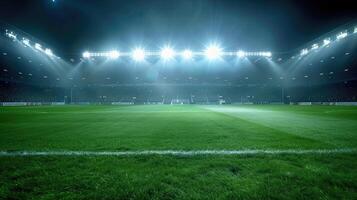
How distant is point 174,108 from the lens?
3019 cm

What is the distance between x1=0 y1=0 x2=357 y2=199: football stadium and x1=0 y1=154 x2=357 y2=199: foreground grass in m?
0.02

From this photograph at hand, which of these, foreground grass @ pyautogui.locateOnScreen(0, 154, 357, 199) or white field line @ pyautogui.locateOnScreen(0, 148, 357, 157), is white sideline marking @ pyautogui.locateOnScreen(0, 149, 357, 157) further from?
foreground grass @ pyautogui.locateOnScreen(0, 154, 357, 199)

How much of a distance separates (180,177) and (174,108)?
1073 inches

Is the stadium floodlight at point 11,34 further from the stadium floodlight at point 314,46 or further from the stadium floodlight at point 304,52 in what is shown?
the stadium floodlight at point 304,52

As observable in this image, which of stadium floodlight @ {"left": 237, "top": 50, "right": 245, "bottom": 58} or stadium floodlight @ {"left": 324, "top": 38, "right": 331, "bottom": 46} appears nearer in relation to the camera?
stadium floodlight @ {"left": 324, "top": 38, "right": 331, "bottom": 46}

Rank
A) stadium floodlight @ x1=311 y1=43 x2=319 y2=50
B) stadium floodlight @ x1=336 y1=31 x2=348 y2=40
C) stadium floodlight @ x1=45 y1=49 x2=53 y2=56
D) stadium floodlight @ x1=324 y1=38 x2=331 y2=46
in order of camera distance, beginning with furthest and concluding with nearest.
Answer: stadium floodlight @ x1=45 y1=49 x2=53 y2=56, stadium floodlight @ x1=311 y1=43 x2=319 y2=50, stadium floodlight @ x1=324 y1=38 x2=331 y2=46, stadium floodlight @ x1=336 y1=31 x2=348 y2=40

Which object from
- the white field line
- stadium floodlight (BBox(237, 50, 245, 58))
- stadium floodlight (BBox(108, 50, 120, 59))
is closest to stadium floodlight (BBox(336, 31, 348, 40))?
stadium floodlight (BBox(237, 50, 245, 58))

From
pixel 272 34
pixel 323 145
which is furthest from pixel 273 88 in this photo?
pixel 323 145

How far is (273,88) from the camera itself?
62.2 metres

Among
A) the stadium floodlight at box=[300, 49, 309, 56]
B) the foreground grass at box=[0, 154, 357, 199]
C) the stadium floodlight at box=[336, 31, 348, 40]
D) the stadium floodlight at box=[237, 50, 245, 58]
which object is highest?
the stadium floodlight at box=[336, 31, 348, 40]

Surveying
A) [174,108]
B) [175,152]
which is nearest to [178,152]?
[175,152]

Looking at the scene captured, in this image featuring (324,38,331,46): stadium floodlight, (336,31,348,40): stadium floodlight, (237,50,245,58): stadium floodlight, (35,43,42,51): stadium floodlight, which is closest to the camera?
(336,31,348,40): stadium floodlight

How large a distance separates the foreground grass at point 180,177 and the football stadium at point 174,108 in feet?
0.07

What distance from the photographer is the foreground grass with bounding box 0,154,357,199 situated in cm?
245
